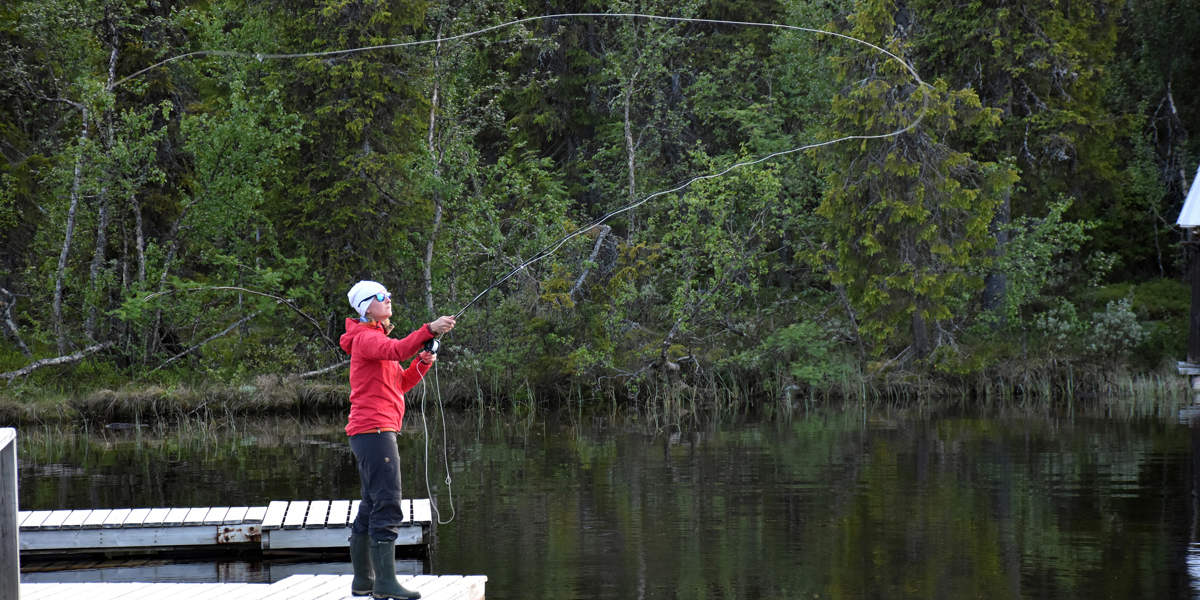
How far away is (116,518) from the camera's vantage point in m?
8.73

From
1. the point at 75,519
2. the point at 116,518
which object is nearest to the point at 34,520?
the point at 75,519

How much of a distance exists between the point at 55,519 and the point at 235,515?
1358mm

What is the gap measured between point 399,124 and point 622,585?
55.8 feet

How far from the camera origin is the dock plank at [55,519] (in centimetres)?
863

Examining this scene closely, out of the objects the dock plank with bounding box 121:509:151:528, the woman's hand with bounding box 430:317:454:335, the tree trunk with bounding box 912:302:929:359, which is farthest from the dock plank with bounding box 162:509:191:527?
the tree trunk with bounding box 912:302:929:359

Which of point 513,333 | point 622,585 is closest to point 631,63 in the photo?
point 513,333

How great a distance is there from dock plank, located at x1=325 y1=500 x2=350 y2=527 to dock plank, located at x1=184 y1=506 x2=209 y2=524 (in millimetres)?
907

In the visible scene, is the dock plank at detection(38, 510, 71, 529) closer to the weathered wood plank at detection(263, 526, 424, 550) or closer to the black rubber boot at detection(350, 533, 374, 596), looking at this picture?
the weathered wood plank at detection(263, 526, 424, 550)

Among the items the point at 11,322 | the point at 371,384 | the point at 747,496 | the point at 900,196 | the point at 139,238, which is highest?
the point at 900,196

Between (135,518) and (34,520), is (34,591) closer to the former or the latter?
(135,518)

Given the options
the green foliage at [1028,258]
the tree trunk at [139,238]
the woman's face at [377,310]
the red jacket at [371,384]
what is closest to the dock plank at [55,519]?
the red jacket at [371,384]

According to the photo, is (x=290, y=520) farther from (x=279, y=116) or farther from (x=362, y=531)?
(x=279, y=116)

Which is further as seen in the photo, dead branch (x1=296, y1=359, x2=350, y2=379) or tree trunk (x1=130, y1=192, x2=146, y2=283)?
tree trunk (x1=130, y1=192, x2=146, y2=283)

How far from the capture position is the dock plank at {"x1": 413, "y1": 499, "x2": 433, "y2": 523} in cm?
826
